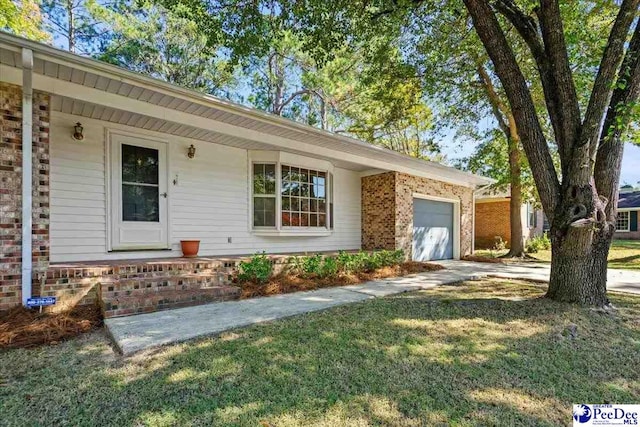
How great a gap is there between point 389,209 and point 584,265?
5.03m

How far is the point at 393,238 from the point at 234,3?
635 cm

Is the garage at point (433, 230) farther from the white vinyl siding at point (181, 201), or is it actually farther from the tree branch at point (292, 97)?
the tree branch at point (292, 97)

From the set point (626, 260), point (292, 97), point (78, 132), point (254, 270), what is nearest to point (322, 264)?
point (254, 270)

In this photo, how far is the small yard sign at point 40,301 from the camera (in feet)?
12.3

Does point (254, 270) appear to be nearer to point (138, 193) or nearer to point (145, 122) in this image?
point (138, 193)

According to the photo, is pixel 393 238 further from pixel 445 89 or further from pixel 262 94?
pixel 262 94

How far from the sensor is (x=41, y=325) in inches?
141

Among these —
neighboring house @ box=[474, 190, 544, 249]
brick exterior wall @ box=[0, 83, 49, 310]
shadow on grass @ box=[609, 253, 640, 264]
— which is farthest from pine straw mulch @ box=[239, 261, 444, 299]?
neighboring house @ box=[474, 190, 544, 249]

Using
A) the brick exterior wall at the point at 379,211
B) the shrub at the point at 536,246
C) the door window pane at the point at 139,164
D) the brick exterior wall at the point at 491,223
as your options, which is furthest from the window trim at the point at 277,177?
the brick exterior wall at the point at 491,223

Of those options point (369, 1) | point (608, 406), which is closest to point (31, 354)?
point (608, 406)

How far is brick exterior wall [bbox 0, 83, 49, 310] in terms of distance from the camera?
12.8ft

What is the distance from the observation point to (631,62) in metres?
4.08

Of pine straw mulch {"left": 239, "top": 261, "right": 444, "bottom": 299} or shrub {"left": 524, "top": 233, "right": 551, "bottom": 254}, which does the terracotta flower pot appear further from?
shrub {"left": 524, "top": 233, "right": 551, "bottom": 254}

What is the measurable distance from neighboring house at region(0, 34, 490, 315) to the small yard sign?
0.22 meters
